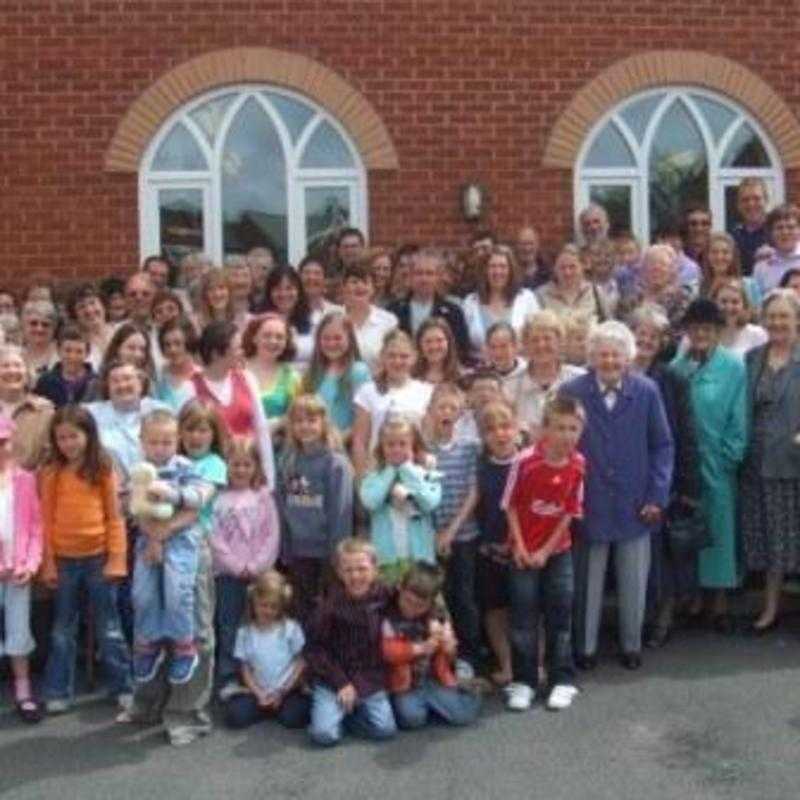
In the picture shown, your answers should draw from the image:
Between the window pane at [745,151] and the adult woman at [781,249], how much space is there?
1810 mm

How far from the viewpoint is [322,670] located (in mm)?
6465

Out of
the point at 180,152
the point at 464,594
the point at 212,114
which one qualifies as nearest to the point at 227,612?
the point at 464,594

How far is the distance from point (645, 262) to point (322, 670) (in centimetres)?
347

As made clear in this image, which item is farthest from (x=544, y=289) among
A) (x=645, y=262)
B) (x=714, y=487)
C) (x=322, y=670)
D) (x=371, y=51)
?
(x=322, y=670)

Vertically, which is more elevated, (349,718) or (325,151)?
(325,151)

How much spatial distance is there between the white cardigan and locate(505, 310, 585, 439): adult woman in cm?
60

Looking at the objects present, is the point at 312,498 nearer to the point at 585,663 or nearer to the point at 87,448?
the point at 87,448

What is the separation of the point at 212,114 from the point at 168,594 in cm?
478

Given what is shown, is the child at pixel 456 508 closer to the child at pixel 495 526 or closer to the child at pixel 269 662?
the child at pixel 495 526

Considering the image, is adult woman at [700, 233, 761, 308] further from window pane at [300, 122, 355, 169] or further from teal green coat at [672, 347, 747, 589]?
window pane at [300, 122, 355, 169]

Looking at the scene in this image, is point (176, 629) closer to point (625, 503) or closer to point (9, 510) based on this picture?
point (9, 510)

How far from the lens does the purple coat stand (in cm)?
718

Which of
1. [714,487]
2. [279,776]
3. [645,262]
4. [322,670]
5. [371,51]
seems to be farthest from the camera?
[371,51]

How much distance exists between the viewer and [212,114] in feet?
34.0
